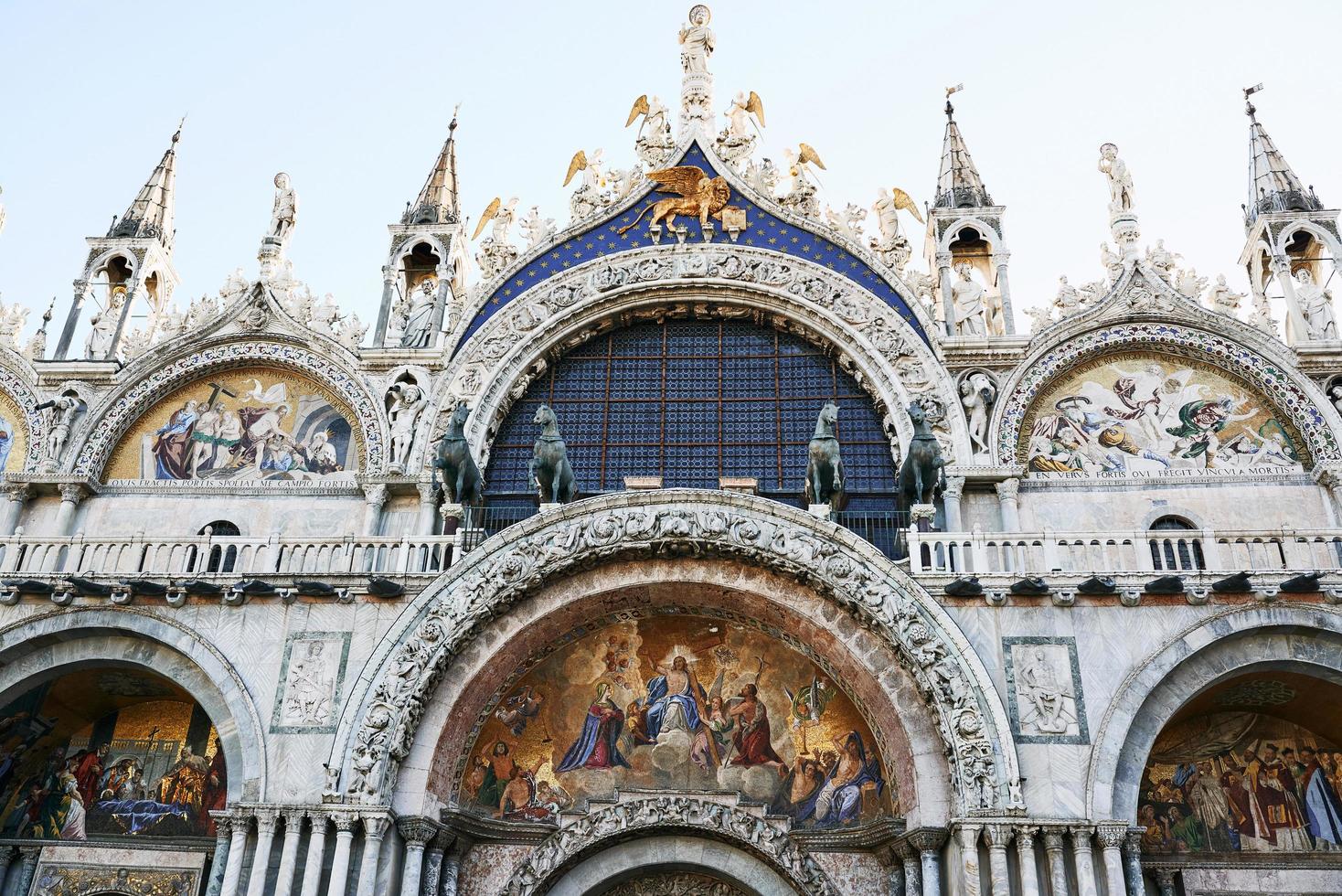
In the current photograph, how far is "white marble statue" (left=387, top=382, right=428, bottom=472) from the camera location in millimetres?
17812

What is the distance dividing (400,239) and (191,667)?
8.57 metres

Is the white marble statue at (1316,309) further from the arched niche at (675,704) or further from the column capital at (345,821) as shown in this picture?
the column capital at (345,821)

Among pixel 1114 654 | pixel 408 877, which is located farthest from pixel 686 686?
pixel 1114 654

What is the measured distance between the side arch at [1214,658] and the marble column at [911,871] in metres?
2.53

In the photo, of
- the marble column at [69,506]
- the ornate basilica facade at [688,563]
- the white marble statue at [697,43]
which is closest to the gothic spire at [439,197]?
the ornate basilica facade at [688,563]

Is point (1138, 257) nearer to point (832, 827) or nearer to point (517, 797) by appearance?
point (832, 827)

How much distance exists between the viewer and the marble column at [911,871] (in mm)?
13539

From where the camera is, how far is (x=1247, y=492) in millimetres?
16828

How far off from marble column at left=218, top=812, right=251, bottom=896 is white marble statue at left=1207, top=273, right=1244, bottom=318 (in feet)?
50.9

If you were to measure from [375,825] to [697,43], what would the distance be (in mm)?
15348

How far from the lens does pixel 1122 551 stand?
→ 573 inches

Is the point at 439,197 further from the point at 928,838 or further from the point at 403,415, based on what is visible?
the point at 928,838

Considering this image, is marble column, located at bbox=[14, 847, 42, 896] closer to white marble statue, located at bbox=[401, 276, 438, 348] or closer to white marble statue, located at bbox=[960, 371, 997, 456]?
white marble statue, located at bbox=[401, 276, 438, 348]

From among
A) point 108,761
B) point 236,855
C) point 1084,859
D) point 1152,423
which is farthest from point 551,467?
point 1152,423
